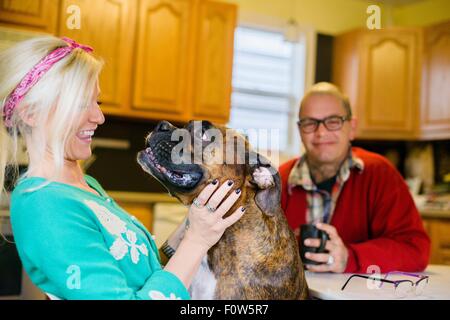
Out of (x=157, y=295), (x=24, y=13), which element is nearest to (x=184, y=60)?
(x=24, y=13)

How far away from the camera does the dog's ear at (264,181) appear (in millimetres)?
1031

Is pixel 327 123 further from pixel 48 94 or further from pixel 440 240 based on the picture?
pixel 440 240

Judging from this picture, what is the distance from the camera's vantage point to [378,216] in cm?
164

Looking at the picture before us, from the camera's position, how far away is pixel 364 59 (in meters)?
3.90

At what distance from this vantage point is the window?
12.8 feet

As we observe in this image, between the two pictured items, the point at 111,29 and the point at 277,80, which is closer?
the point at 111,29

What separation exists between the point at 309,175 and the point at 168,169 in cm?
93

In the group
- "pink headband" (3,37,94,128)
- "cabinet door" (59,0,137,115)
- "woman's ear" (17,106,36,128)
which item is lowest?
"woman's ear" (17,106,36,128)

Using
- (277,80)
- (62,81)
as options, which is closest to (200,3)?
(277,80)

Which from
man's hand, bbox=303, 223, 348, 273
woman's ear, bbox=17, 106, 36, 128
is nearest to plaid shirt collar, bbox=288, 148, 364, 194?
man's hand, bbox=303, 223, 348, 273

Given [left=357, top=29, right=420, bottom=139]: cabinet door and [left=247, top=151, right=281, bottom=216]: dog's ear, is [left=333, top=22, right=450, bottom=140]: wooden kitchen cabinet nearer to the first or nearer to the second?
[left=357, top=29, right=420, bottom=139]: cabinet door

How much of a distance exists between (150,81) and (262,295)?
101 inches

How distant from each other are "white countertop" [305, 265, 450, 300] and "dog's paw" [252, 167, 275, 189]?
28 centimetres
